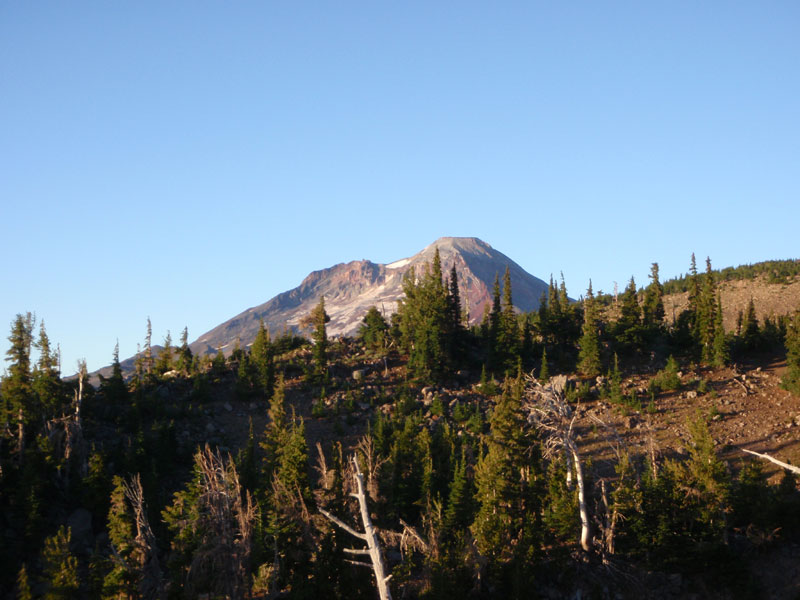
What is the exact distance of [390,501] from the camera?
→ 4281 centimetres

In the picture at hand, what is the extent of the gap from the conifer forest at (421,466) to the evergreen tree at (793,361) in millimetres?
253

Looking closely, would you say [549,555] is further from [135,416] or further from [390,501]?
[135,416]

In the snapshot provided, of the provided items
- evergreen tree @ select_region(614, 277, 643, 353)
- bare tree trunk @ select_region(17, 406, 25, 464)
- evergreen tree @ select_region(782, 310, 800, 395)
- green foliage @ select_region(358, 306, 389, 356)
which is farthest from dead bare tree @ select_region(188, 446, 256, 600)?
evergreen tree @ select_region(614, 277, 643, 353)

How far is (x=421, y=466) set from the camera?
4534 cm

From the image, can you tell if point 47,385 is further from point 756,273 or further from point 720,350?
point 756,273

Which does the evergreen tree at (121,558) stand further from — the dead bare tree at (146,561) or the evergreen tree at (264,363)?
the evergreen tree at (264,363)

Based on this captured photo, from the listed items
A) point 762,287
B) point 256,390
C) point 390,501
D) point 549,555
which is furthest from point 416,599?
point 762,287

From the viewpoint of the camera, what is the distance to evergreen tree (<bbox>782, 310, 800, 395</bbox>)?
5612 cm

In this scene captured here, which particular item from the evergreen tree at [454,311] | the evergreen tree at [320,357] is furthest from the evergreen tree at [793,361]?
the evergreen tree at [320,357]

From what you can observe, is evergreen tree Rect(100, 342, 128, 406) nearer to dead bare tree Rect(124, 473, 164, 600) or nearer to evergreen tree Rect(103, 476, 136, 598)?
evergreen tree Rect(103, 476, 136, 598)

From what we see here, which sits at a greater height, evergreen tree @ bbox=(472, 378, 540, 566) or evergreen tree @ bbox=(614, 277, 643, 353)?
evergreen tree @ bbox=(614, 277, 643, 353)

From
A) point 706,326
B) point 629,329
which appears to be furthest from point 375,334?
point 706,326

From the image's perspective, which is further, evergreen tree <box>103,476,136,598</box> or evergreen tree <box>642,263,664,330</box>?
evergreen tree <box>642,263,664,330</box>

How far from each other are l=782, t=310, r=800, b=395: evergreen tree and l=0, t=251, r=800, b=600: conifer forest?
0.25m
